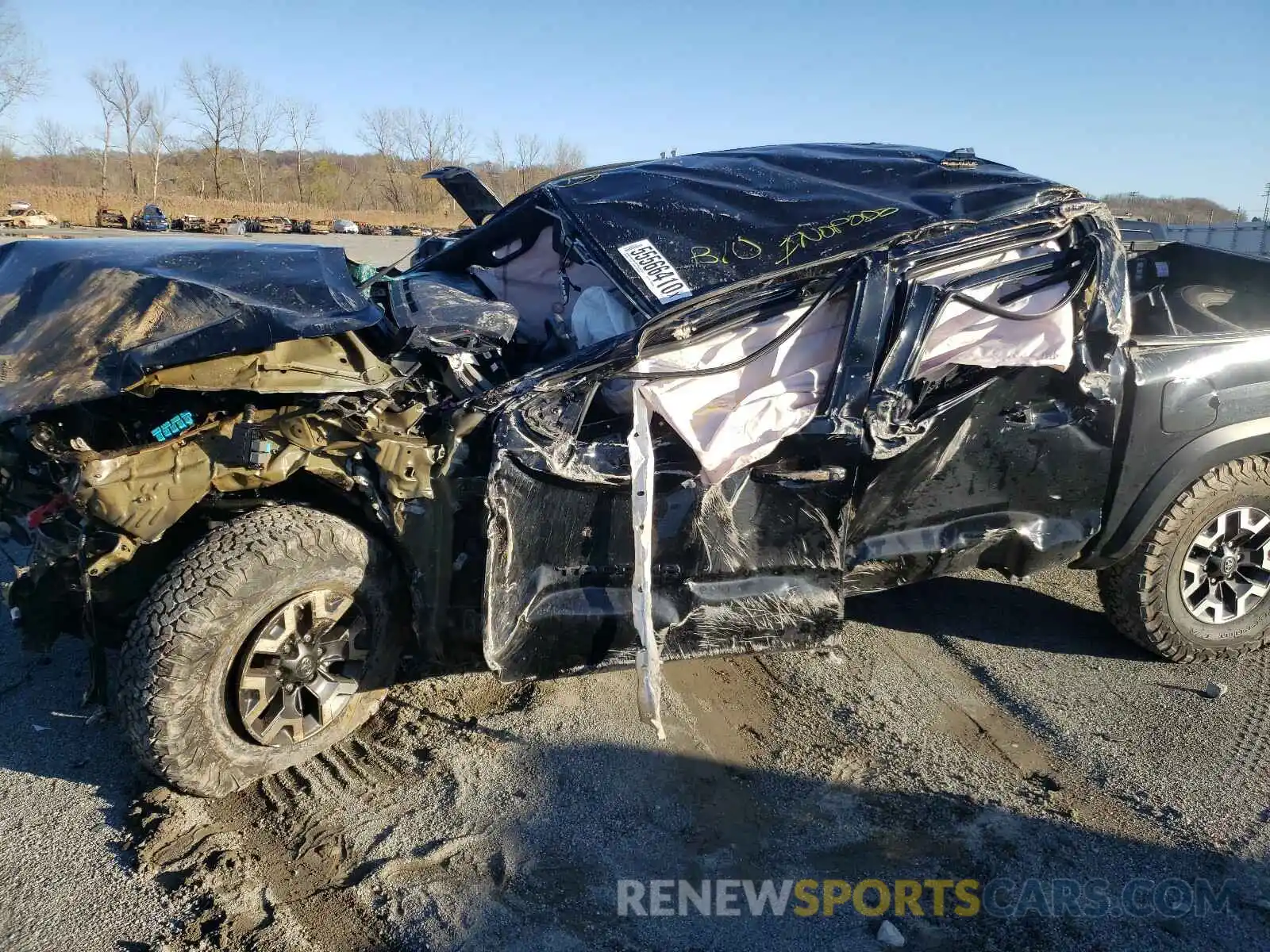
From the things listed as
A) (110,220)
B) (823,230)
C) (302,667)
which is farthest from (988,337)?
(110,220)

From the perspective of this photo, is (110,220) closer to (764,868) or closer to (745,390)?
(745,390)

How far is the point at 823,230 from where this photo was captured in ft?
11.2

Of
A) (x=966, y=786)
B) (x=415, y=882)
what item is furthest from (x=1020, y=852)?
(x=415, y=882)

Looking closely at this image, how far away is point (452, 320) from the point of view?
3.34 metres

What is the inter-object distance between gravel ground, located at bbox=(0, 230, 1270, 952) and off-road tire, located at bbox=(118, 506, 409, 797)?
21cm

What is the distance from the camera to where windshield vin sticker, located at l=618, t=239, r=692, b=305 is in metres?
3.20

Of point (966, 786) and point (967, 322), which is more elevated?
point (967, 322)

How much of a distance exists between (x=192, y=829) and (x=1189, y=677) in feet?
13.1

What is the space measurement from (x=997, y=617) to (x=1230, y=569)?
1.01 meters

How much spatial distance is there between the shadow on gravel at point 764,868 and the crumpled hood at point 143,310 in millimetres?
1674

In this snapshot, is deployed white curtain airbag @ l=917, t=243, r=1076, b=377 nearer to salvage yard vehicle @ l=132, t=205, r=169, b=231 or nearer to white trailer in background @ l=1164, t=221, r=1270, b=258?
white trailer in background @ l=1164, t=221, r=1270, b=258

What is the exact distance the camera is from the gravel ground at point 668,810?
8.14ft

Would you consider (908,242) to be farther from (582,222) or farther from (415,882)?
(415,882)

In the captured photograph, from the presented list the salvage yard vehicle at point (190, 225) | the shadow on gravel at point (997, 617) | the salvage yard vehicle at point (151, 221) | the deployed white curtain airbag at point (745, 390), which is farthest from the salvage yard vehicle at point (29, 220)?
the deployed white curtain airbag at point (745, 390)
